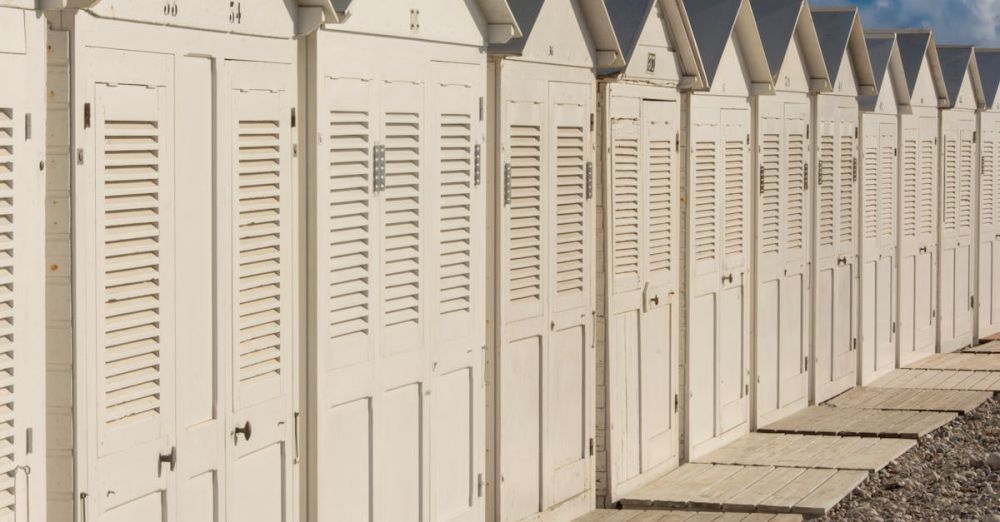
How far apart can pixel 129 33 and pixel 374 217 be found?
201cm

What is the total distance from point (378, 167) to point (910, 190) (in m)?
11.0

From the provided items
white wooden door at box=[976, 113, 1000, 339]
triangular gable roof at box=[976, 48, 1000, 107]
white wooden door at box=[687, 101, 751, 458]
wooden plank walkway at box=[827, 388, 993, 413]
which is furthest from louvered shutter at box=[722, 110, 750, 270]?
triangular gable roof at box=[976, 48, 1000, 107]

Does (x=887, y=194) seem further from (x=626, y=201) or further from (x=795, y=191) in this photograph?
(x=626, y=201)

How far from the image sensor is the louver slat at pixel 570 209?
9211 mm

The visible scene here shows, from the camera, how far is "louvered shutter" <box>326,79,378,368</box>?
6684mm

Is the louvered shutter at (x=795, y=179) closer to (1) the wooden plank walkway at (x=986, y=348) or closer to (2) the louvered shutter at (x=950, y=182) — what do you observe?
(2) the louvered shutter at (x=950, y=182)

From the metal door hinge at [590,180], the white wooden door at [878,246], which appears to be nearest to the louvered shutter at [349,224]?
the metal door hinge at [590,180]

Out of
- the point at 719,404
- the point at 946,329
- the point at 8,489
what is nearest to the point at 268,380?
the point at 8,489

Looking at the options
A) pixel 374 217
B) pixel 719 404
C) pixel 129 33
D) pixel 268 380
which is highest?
pixel 129 33

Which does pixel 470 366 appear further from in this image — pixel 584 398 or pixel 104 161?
pixel 104 161

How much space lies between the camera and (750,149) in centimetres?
1262

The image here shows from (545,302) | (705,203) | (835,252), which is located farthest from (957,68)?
(545,302)

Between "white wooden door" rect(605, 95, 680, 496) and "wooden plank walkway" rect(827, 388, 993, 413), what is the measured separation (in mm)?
3685

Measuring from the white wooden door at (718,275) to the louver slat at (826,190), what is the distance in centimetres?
184
